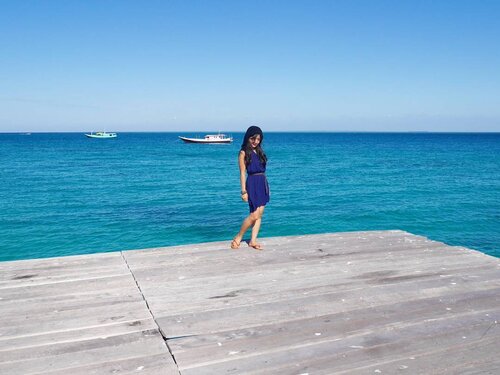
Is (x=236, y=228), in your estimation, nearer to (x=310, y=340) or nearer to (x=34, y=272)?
(x=34, y=272)

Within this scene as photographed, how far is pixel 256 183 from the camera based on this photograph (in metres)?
6.54

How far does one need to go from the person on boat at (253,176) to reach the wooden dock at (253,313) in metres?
0.52

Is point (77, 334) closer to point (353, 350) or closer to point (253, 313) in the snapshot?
point (253, 313)

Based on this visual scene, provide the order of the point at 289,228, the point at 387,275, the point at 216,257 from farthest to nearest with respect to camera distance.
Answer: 1. the point at 289,228
2. the point at 216,257
3. the point at 387,275

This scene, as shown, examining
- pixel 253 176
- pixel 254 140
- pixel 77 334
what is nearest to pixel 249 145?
pixel 254 140

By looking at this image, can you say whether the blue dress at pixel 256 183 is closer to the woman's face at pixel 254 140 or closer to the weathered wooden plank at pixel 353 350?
the woman's face at pixel 254 140

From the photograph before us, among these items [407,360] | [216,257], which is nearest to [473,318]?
[407,360]

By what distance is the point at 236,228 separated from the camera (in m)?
16.6

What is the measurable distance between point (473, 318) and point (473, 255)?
248 cm

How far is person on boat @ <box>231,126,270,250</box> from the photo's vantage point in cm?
631

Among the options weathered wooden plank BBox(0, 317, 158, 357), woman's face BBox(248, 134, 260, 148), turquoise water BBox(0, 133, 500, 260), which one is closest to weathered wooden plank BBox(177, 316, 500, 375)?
weathered wooden plank BBox(0, 317, 158, 357)

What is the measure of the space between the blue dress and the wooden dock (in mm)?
800

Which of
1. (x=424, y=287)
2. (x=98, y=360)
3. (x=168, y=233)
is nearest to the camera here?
(x=98, y=360)

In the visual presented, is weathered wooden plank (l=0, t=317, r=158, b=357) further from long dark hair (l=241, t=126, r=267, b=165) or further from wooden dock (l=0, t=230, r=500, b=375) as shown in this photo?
long dark hair (l=241, t=126, r=267, b=165)
